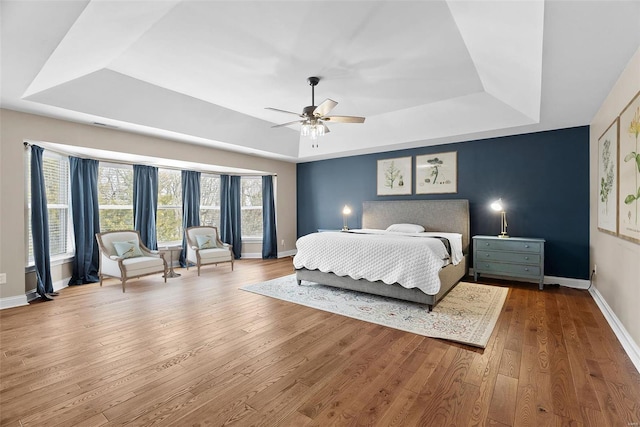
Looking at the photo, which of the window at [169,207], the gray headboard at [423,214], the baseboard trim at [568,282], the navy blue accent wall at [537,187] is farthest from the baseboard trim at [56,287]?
the baseboard trim at [568,282]

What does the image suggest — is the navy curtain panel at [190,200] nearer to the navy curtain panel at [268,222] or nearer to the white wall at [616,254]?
the navy curtain panel at [268,222]

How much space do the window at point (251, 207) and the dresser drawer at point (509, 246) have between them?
16.4 ft

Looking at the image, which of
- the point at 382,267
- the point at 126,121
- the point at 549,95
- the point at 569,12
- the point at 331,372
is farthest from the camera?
the point at 126,121

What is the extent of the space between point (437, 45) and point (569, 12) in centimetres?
120

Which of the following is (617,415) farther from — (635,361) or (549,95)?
(549,95)

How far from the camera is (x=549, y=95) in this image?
3.32 meters

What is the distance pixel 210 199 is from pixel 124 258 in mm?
2606

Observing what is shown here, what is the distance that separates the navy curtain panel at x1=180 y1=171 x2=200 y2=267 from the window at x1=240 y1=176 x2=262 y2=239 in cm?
116

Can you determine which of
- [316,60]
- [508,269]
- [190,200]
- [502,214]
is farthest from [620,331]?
[190,200]

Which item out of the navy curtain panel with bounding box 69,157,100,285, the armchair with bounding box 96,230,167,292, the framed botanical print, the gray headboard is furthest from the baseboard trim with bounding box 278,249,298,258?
the framed botanical print

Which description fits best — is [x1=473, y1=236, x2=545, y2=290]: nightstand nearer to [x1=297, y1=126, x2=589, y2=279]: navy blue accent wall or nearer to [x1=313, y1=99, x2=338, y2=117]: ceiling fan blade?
[x1=297, y1=126, x2=589, y2=279]: navy blue accent wall

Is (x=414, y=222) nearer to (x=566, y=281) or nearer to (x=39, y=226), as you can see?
(x=566, y=281)

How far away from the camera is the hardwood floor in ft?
5.89

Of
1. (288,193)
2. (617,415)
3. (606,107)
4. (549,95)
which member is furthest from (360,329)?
(288,193)
